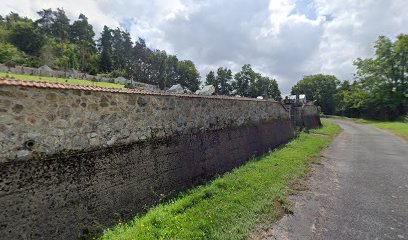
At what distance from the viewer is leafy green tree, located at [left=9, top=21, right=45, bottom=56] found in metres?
60.9

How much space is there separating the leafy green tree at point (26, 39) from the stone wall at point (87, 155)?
7057 cm

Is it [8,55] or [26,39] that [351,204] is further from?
[26,39]

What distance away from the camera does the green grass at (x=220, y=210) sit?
4621mm

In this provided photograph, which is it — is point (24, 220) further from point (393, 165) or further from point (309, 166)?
point (393, 165)

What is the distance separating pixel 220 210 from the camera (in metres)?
5.52

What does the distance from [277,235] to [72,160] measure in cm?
425

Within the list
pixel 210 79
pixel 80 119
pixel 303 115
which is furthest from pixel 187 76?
pixel 80 119

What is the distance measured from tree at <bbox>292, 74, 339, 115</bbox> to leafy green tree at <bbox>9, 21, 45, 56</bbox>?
74662 millimetres

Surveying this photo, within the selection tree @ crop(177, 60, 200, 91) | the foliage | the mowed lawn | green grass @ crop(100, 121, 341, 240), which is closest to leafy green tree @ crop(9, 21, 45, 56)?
the foliage

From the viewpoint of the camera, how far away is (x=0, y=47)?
4731cm

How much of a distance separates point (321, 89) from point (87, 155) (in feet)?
246

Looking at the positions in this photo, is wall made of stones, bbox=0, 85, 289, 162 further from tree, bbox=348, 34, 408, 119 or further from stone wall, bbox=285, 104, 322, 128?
tree, bbox=348, 34, 408, 119

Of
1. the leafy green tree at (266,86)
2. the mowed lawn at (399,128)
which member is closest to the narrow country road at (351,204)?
the mowed lawn at (399,128)

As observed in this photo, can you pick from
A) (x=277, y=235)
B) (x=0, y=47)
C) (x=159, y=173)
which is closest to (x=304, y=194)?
(x=277, y=235)
